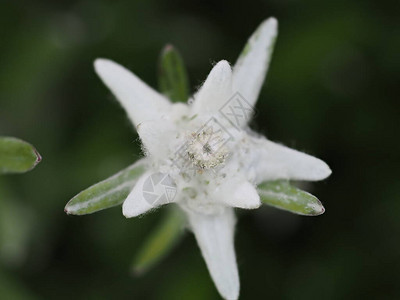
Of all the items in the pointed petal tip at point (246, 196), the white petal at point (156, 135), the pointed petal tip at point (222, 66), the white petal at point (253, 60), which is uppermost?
the white petal at point (253, 60)

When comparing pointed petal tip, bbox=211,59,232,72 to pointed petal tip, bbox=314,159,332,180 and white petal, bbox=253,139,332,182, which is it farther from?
pointed petal tip, bbox=314,159,332,180

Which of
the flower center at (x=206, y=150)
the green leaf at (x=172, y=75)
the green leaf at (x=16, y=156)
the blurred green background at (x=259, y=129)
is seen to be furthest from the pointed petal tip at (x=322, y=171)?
the blurred green background at (x=259, y=129)

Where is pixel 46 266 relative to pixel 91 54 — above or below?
below

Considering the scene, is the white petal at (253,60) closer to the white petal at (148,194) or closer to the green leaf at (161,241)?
the white petal at (148,194)

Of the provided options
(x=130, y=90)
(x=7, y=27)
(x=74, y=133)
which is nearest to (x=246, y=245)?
(x=74, y=133)

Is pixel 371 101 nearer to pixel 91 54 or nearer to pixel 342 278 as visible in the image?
pixel 342 278
